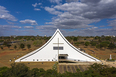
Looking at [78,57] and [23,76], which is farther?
[78,57]

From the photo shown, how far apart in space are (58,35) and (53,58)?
22.1 feet

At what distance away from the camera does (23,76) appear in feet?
28.0

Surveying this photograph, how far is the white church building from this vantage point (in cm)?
1992

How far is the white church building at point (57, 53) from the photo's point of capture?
65.4ft

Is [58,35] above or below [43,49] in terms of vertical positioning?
above

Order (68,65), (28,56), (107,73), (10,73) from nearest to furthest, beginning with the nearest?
(10,73)
(107,73)
(68,65)
(28,56)

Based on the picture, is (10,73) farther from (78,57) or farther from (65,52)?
(78,57)

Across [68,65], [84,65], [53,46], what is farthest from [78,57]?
[53,46]

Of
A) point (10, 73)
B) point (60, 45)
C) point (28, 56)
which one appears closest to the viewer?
point (10, 73)

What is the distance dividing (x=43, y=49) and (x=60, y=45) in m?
4.96

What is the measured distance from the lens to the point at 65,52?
21016 millimetres

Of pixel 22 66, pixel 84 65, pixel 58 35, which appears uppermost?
pixel 58 35

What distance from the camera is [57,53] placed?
2083 centimetres

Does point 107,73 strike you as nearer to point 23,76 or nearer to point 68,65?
point 68,65
